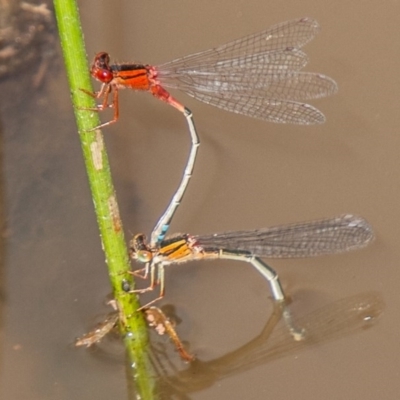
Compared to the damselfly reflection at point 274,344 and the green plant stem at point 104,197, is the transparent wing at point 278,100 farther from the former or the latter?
the green plant stem at point 104,197

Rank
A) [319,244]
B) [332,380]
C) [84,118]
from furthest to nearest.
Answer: [319,244] < [332,380] < [84,118]

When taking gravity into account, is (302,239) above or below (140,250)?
below

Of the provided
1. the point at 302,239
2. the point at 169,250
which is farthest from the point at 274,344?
the point at 169,250

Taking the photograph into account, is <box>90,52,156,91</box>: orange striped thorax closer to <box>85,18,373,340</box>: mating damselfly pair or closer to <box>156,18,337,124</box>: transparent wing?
<box>85,18,373,340</box>: mating damselfly pair

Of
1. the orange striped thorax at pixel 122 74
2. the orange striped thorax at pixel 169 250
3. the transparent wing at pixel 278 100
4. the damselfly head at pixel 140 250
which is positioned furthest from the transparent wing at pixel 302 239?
the orange striped thorax at pixel 122 74

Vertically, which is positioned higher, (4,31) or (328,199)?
(4,31)

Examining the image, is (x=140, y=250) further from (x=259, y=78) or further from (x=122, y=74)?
(x=259, y=78)

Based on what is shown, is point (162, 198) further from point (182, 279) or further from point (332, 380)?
point (332, 380)

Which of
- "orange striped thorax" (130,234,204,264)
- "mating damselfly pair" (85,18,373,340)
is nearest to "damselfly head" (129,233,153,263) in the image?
"orange striped thorax" (130,234,204,264)

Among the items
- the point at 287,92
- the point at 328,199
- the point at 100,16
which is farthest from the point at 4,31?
the point at 328,199
